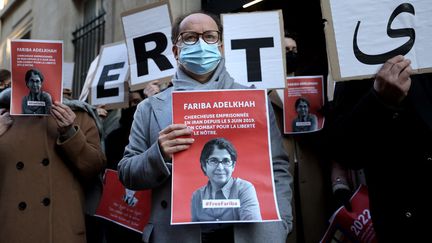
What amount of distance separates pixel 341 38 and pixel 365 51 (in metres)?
0.12

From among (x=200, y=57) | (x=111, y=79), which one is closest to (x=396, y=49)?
(x=200, y=57)

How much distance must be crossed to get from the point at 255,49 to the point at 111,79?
5.72 ft

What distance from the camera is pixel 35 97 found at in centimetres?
298

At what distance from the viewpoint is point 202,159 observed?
184 cm

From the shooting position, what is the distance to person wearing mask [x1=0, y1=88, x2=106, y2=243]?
288cm

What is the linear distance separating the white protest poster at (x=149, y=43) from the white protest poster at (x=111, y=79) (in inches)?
17.1

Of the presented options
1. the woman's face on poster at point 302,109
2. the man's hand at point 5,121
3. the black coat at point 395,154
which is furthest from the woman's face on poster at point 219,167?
the man's hand at point 5,121

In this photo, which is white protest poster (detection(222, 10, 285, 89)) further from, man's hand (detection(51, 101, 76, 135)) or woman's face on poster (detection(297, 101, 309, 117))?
man's hand (detection(51, 101, 76, 135))

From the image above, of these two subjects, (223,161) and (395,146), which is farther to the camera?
(395,146)

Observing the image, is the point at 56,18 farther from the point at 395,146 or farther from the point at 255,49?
the point at 395,146

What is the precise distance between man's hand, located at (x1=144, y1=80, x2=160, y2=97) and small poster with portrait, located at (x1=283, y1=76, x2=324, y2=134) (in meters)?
1.05

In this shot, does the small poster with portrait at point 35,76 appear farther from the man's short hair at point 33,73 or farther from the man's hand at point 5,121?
the man's hand at point 5,121

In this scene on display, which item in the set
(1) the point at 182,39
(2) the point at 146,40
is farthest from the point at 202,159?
(2) the point at 146,40

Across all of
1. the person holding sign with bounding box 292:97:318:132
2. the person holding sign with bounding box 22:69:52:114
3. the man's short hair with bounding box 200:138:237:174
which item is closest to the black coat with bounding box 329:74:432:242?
the man's short hair with bounding box 200:138:237:174
